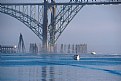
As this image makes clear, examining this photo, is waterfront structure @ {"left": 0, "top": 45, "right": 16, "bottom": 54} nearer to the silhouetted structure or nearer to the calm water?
the silhouetted structure

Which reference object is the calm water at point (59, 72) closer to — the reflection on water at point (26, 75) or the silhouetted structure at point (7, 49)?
the reflection on water at point (26, 75)

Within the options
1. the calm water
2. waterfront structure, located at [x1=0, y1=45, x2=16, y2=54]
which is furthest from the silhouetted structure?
the calm water

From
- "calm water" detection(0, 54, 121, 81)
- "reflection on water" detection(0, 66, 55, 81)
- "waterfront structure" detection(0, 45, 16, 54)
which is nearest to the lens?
"reflection on water" detection(0, 66, 55, 81)

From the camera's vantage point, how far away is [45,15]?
9788 cm

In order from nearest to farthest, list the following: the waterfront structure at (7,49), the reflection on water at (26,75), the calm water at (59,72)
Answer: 1. the reflection on water at (26,75)
2. the calm water at (59,72)
3. the waterfront structure at (7,49)

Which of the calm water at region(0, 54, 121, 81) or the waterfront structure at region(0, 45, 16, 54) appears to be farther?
the waterfront structure at region(0, 45, 16, 54)

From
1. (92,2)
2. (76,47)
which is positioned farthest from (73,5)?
(76,47)

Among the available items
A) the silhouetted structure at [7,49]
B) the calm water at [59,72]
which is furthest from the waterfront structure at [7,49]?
the calm water at [59,72]

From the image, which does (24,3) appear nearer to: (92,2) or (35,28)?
(35,28)

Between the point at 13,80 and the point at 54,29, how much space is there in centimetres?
7049

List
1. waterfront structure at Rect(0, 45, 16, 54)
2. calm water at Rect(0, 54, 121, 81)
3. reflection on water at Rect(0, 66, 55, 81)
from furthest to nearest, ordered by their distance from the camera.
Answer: waterfront structure at Rect(0, 45, 16, 54), calm water at Rect(0, 54, 121, 81), reflection on water at Rect(0, 66, 55, 81)

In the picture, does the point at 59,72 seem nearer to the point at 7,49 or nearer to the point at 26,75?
the point at 26,75

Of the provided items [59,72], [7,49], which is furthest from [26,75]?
[7,49]

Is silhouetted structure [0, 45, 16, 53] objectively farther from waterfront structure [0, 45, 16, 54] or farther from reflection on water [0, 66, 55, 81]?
reflection on water [0, 66, 55, 81]
